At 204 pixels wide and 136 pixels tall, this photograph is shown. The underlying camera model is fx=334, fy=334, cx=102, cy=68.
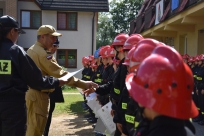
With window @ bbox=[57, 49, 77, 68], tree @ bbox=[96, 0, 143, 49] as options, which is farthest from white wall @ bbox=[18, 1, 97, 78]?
tree @ bbox=[96, 0, 143, 49]

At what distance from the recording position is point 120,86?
4.70m

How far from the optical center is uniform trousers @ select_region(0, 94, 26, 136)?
404 cm

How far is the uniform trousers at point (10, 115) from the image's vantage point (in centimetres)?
404

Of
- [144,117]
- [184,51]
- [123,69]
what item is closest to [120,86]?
[123,69]

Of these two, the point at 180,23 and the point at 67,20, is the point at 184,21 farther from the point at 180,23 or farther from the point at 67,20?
the point at 67,20

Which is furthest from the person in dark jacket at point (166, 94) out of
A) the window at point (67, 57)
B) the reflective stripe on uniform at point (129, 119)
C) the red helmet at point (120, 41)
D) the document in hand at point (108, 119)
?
the window at point (67, 57)

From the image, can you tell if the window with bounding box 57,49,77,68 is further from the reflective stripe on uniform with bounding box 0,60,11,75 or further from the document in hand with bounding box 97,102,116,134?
the reflective stripe on uniform with bounding box 0,60,11,75

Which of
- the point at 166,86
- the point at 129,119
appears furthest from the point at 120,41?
the point at 166,86

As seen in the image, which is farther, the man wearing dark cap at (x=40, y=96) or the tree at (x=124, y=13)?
the tree at (x=124, y=13)

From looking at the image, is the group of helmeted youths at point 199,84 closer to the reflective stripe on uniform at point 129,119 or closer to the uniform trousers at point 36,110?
the uniform trousers at point 36,110

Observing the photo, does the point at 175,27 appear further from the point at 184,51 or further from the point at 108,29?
the point at 108,29

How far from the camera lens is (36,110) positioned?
5375 millimetres

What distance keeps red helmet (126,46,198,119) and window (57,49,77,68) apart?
24.7 meters

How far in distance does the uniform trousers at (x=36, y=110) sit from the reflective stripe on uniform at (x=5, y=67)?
1.36m
